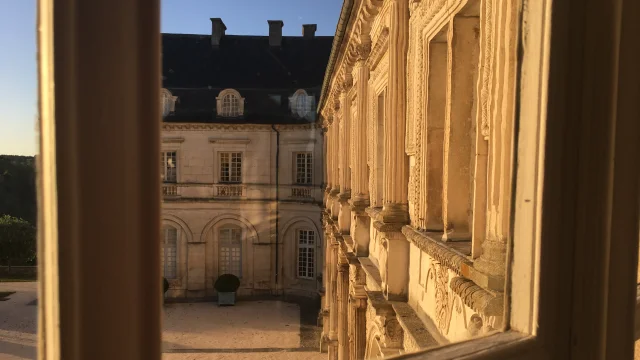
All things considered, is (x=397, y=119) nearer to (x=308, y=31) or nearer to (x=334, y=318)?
(x=334, y=318)

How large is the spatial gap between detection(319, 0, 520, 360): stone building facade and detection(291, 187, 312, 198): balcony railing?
13985 millimetres

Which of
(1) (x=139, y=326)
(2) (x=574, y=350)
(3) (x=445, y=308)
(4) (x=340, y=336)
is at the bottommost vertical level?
(4) (x=340, y=336)

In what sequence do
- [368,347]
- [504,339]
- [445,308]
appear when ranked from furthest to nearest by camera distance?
[368,347], [445,308], [504,339]

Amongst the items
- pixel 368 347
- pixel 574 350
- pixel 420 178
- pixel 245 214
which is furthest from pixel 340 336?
pixel 245 214

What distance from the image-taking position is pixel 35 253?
2.43 feet

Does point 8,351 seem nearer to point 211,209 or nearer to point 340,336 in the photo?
point 340,336

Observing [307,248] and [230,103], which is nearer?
[307,248]

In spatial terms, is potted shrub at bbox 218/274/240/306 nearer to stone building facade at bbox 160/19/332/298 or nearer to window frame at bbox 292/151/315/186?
stone building facade at bbox 160/19/332/298

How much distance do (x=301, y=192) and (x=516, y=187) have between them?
19646 mm

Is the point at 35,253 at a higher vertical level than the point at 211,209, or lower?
higher

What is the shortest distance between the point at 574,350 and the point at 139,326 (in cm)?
94

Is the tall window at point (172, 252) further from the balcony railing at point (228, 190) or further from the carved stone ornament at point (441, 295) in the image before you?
the carved stone ornament at point (441, 295)

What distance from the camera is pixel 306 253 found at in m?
20.9

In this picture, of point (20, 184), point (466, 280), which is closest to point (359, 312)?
point (466, 280)
